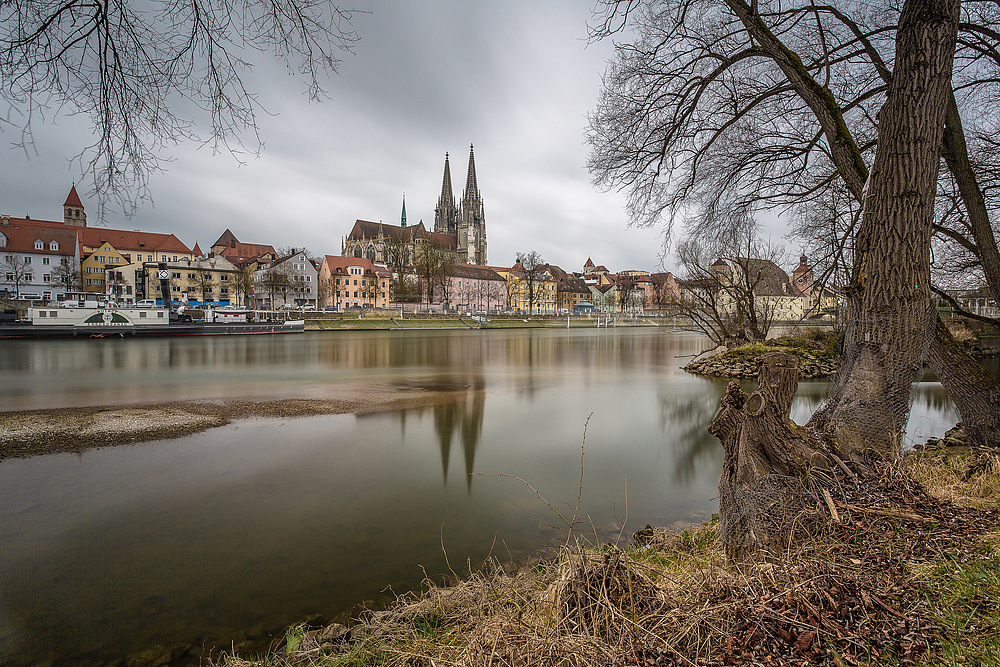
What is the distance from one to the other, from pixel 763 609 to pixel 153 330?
54.3 metres

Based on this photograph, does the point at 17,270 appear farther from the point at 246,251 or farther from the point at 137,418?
the point at 137,418

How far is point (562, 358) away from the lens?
94.4ft

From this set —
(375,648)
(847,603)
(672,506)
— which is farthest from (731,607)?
(672,506)

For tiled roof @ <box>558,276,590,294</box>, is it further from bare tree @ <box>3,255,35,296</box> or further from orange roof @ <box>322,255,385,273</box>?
bare tree @ <box>3,255,35,296</box>

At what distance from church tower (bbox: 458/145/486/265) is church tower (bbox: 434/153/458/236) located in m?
3.46

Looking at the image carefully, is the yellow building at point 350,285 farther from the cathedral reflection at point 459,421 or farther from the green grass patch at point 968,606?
the green grass patch at point 968,606

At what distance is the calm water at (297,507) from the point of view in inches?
160

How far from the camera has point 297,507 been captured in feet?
20.2

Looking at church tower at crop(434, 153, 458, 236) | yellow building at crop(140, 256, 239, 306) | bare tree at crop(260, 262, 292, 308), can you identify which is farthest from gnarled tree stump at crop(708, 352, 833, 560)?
church tower at crop(434, 153, 458, 236)

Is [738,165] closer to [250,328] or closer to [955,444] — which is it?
[955,444]

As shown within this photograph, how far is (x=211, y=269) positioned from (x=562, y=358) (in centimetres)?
7625

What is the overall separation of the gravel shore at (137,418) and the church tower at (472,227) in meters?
121

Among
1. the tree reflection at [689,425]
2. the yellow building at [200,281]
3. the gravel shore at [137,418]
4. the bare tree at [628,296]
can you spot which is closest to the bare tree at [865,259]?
the tree reflection at [689,425]

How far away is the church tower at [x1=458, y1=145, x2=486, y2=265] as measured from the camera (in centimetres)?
13300
